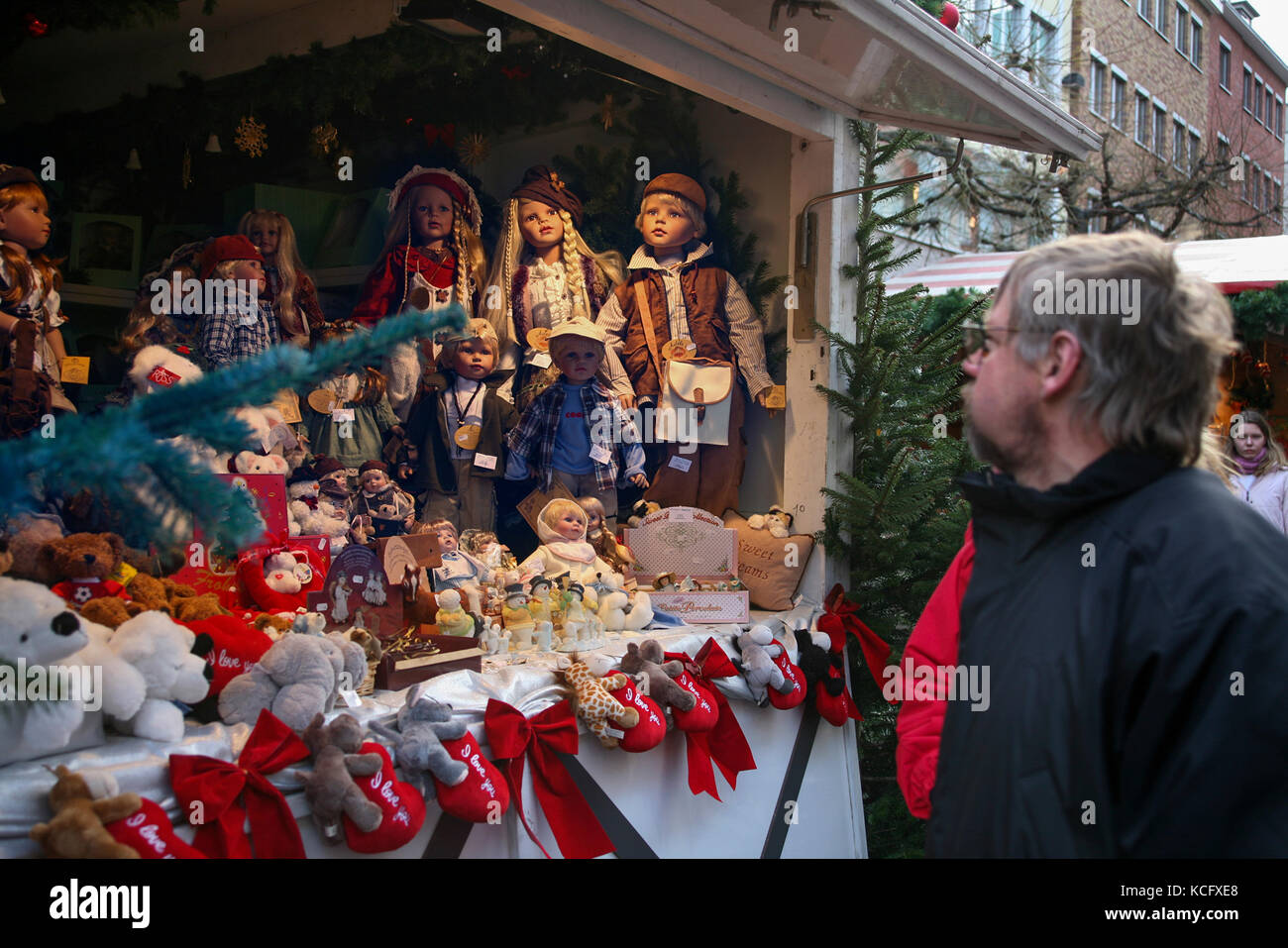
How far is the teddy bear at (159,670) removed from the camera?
7.50ft

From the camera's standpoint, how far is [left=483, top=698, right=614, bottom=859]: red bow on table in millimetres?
2889

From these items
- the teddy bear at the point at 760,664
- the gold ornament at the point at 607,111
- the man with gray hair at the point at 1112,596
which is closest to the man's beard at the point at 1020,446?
the man with gray hair at the point at 1112,596

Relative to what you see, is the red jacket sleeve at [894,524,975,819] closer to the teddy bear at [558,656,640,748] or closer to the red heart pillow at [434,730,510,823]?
the red heart pillow at [434,730,510,823]

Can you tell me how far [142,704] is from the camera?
229 centimetres

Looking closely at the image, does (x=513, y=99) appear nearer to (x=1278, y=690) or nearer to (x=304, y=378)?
(x=304, y=378)

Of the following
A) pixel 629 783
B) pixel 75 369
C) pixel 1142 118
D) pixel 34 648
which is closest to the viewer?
pixel 34 648

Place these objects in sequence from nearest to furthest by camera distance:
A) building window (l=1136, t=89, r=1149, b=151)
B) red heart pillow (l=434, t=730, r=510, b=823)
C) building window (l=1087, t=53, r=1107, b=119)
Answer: red heart pillow (l=434, t=730, r=510, b=823) < building window (l=1087, t=53, r=1107, b=119) < building window (l=1136, t=89, r=1149, b=151)

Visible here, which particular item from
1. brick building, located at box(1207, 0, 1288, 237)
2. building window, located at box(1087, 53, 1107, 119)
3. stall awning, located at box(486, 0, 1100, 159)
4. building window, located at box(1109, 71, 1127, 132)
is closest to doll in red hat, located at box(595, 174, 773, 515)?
stall awning, located at box(486, 0, 1100, 159)

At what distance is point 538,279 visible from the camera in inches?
191

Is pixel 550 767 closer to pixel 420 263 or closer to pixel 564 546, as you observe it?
pixel 564 546

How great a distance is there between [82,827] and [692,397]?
3.41m

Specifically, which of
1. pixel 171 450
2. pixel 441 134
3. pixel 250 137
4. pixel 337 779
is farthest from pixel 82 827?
pixel 441 134

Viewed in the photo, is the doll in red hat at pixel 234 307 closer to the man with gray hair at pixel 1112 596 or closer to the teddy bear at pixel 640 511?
the teddy bear at pixel 640 511

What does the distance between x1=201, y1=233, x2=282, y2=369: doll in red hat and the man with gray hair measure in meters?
3.09
